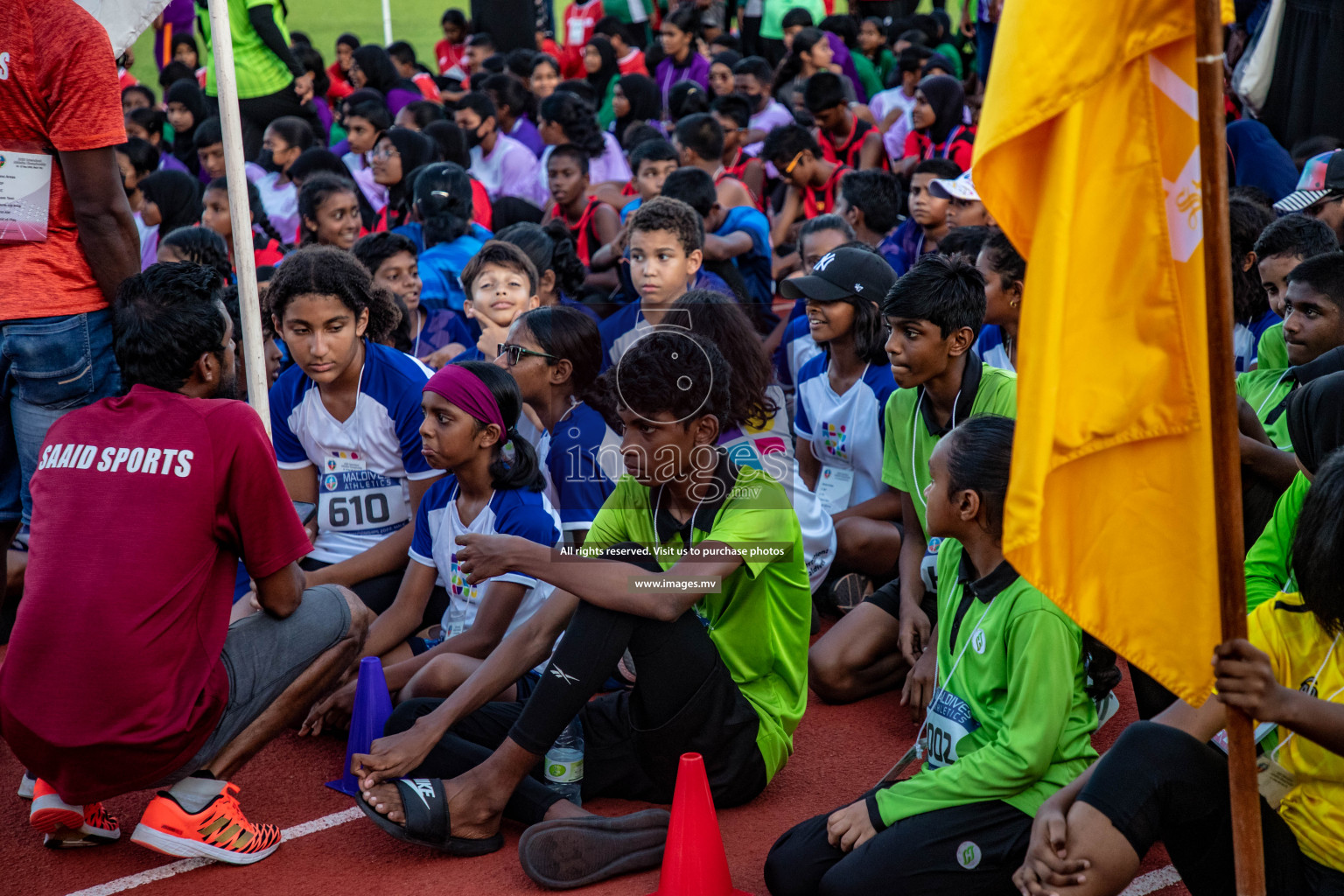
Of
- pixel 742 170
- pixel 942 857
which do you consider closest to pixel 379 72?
pixel 742 170

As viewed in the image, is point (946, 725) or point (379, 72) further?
point (379, 72)

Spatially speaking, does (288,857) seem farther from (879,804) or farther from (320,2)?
(320,2)

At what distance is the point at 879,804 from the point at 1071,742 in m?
0.45

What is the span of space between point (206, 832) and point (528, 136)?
8.35 m

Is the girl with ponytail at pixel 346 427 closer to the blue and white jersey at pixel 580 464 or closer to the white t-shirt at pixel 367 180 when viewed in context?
the blue and white jersey at pixel 580 464

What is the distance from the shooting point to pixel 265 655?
328 cm

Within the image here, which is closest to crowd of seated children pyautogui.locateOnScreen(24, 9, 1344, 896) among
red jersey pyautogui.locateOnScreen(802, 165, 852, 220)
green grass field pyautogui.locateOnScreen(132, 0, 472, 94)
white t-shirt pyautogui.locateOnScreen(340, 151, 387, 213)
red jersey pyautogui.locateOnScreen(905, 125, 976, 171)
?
red jersey pyautogui.locateOnScreen(802, 165, 852, 220)

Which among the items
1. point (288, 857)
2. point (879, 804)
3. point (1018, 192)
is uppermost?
point (1018, 192)

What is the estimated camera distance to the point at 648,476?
3189 mm

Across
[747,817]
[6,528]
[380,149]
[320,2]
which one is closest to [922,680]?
[747,817]

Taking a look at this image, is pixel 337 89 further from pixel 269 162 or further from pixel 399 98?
pixel 269 162

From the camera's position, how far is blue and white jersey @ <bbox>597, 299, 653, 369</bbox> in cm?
522

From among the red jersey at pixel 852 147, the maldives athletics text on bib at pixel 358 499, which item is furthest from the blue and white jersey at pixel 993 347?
the red jersey at pixel 852 147

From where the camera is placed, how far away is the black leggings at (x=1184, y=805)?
7.52 ft
